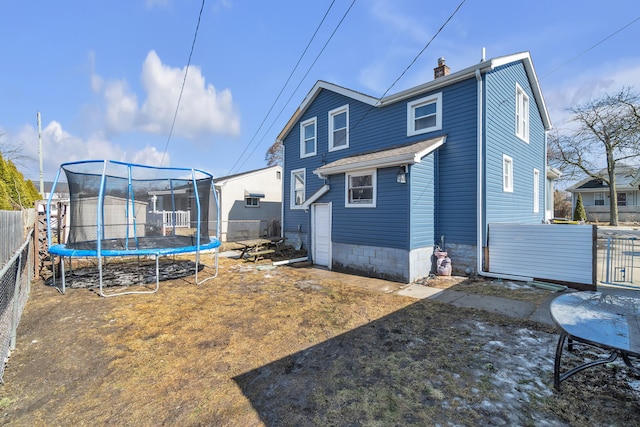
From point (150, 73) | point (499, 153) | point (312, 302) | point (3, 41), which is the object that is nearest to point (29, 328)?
point (312, 302)

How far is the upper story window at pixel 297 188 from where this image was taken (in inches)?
498

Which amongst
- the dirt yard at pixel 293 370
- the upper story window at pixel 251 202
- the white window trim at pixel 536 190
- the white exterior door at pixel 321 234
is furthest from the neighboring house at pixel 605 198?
the dirt yard at pixel 293 370

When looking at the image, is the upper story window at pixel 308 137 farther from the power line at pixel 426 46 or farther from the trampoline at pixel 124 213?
the trampoline at pixel 124 213

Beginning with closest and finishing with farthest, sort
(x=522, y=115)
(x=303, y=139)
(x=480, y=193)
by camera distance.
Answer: (x=480, y=193)
(x=522, y=115)
(x=303, y=139)

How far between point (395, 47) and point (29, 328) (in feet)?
31.4

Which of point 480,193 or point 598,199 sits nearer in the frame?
point 480,193

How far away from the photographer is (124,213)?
29.7ft

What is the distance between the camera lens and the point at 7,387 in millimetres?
2875

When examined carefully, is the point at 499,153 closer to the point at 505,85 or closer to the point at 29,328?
the point at 505,85

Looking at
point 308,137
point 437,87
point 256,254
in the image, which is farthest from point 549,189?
point 256,254

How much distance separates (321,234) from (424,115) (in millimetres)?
5089

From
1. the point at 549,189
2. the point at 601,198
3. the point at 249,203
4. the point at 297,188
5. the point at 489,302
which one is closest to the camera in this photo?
the point at 489,302

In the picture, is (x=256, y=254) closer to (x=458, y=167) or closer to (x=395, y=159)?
(x=395, y=159)

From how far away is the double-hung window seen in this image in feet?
26.6
